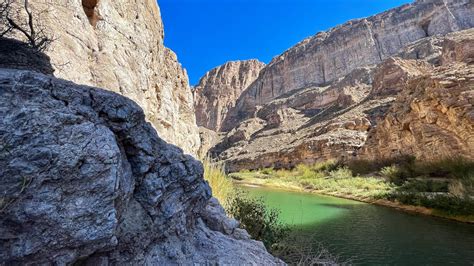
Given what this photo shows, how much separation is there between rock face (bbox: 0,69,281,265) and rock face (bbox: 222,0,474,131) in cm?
7047

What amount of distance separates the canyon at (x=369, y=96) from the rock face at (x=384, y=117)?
65 mm

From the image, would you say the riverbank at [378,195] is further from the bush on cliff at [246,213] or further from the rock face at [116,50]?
the rock face at [116,50]

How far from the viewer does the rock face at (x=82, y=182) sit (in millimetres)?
1309

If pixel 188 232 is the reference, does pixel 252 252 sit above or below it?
below

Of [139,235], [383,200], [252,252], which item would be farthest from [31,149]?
[383,200]

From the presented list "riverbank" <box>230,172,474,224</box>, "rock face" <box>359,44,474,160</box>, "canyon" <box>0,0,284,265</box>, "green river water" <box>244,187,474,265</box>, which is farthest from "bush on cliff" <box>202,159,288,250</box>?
"rock face" <box>359,44,474,160</box>

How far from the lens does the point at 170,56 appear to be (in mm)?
9344

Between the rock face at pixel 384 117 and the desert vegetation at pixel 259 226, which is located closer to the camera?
the desert vegetation at pixel 259 226

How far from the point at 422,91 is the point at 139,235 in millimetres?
19985

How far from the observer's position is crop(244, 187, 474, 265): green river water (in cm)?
634

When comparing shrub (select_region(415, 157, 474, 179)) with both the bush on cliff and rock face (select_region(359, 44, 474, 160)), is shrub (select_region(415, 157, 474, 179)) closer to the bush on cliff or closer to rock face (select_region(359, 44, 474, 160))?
rock face (select_region(359, 44, 474, 160))

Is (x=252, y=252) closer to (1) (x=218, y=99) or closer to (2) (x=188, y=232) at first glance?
(2) (x=188, y=232)

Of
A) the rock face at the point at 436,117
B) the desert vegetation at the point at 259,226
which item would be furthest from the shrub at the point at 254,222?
the rock face at the point at 436,117

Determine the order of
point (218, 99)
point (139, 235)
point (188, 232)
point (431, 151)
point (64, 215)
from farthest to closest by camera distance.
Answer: point (218, 99) → point (431, 151) → point (188, 232) → point (139, 235) → point (64, 215)
